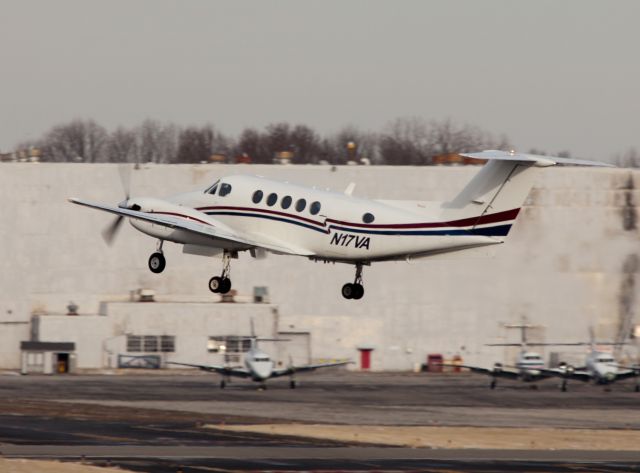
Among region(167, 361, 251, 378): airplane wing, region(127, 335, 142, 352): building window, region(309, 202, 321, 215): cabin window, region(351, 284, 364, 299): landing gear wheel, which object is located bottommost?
region(167, 361, 251, 378): airplane wing

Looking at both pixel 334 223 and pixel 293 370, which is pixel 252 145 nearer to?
pixel 293 370

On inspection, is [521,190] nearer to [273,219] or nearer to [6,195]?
[273,219]

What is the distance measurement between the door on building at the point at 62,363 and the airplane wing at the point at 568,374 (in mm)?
41681

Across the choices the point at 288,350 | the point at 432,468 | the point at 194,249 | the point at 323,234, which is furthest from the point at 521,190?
the point at 288,350

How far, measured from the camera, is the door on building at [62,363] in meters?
112

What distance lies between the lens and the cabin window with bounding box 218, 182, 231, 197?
→ 48.7 meters

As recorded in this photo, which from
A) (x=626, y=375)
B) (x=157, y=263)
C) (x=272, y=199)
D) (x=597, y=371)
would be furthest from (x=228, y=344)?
(x=272, y=199)

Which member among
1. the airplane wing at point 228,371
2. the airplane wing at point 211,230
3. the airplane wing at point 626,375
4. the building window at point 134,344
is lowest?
the airplane wing at point 228,371

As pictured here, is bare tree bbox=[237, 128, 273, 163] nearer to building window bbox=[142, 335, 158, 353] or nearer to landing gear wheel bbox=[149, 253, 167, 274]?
building window bbox=[142, 335, 158, 353]

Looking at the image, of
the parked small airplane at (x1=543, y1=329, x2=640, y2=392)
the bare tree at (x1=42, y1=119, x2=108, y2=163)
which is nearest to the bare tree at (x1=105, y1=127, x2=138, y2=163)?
the bare tree at (x1=42, y1=119, x2=108, y2=163)

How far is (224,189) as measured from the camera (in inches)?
1923

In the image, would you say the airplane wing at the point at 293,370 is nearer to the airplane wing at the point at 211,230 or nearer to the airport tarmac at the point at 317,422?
the airport tarmac at the point at 317,422

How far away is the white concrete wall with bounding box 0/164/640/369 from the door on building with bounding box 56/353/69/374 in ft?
13.6

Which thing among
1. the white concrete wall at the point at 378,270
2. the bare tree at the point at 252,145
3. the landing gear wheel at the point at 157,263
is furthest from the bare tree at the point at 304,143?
the landing gear wheel at the point at 157,263
